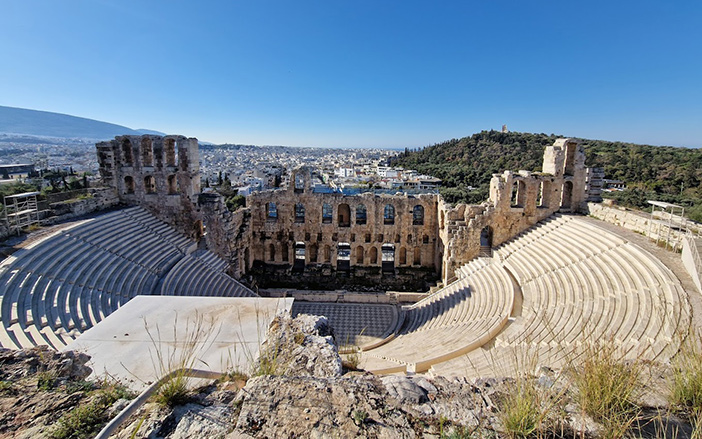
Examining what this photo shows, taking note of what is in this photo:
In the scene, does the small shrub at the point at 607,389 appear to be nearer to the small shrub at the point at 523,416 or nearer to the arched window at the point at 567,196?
the small shrub at the point at 523,416

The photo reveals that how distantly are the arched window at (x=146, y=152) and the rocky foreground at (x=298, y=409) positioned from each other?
15.7 meters

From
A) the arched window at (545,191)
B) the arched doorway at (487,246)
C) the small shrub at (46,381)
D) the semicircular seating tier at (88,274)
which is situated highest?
the arched window at (545,191)

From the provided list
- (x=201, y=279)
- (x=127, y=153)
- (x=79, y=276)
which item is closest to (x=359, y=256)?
(x=201, y=279)

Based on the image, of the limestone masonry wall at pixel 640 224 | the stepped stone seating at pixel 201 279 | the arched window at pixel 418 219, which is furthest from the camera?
the arched window at pixel 418 219

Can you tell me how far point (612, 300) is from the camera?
10.2 meters

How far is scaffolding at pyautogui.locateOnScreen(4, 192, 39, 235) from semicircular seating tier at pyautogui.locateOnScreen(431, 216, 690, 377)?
15.0 metres

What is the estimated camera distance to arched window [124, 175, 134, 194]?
1839cm

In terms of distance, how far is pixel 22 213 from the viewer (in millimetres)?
12617

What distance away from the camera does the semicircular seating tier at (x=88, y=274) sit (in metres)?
8.43

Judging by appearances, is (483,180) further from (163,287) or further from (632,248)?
(163,287)

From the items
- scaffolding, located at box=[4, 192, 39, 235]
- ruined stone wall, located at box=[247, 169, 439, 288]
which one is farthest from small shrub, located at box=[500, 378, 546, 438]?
ruined stone wall, located at box=[247, 169, 439, 288]

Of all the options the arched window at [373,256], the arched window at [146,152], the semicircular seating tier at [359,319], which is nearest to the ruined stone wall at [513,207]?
the arched window at [373,256]

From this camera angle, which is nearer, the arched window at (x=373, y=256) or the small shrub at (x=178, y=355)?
the small shrub at (x=178, y=355)

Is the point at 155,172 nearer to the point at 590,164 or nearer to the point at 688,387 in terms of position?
the point at 688,387
